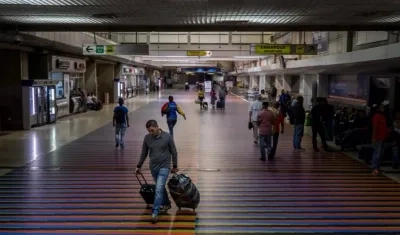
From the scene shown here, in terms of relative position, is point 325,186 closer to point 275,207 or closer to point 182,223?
point 275,207

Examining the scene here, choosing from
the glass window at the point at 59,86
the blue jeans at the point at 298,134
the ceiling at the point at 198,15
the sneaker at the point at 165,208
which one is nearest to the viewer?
the sneaker at the point at 165,208

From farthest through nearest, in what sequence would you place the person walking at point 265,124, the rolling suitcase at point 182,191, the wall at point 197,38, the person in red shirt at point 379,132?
the wall at point 197,38 → the person walking at point 265,124 → the person in red shirt at point 379,132 → the rolling suitcase at point 182,191

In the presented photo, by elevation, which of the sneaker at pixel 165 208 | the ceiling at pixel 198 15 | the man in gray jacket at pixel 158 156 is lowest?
the sneaker at pixel 165 208

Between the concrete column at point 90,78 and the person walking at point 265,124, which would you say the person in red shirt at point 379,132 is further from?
the concrete column at point 90,78

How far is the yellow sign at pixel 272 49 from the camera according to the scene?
57.7ft

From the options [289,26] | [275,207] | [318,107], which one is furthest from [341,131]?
[275,207]

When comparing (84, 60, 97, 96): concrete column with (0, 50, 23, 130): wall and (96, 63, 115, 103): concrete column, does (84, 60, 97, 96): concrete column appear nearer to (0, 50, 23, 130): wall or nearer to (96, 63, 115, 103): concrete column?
(96, 63, 115, 103): concrete column

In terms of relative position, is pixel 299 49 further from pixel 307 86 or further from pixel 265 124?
pixel 307 86

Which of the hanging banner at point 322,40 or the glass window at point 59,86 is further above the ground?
the hanging banner at point 322,40

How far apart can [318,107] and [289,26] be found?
91.5 inches

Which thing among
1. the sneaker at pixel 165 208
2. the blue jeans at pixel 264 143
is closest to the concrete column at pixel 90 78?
the blue jeans at pixel 264 143

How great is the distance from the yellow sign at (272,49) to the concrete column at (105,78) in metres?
19.6

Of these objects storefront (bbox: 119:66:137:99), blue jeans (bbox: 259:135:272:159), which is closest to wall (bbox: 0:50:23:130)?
blue jeans (bbox: 259:135:272:159)

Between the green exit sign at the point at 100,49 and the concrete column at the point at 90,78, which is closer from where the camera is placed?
the green exit sign at the point at 100,49
